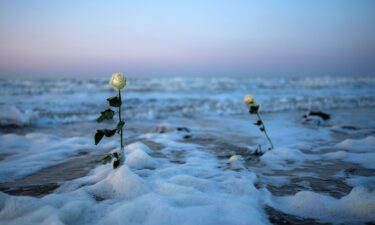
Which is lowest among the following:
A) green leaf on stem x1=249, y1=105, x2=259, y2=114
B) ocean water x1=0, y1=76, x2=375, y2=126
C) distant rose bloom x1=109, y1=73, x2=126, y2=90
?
ocean water x1=0, y1=76, x2=375, y2=126

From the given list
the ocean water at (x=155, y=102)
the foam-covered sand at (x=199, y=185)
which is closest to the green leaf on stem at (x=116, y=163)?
the foam-covered sand at (x=199, y=185)

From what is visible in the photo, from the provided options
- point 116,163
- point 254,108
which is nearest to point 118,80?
point 116,163

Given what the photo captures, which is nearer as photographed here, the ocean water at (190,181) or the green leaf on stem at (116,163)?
the ocean water at (190,181)

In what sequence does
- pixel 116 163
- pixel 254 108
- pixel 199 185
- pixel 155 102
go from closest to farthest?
pixel 199 185 → pixel 116 163 → pixel 254 108 → pixel 155 102

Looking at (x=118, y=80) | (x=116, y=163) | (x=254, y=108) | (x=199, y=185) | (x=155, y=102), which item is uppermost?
(x=118, y=80)

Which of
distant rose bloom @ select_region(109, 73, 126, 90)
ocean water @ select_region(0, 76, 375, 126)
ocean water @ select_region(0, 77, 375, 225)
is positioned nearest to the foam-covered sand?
ocean water @ select_region(0, 77, 375, 225)

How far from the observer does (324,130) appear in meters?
6.25

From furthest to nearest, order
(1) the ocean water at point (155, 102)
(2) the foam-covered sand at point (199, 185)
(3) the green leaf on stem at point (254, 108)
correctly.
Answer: (1) the ocean water at point (155, 102) → (3) the green leaf on stem at point (254, 108) → (2) the foam-covered sand at point (199, 185)

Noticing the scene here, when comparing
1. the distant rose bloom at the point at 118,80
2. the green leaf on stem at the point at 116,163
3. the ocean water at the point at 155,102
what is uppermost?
the distant rose bloom at the point at 118,80

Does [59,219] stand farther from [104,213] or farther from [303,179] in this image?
[303,179]

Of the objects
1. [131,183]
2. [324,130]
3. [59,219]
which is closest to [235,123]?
[324,130]

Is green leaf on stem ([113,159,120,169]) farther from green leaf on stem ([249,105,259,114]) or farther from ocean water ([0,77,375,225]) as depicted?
green leaf on stem ([249,105,259,114])

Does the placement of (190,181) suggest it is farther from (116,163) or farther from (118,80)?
(118,80)

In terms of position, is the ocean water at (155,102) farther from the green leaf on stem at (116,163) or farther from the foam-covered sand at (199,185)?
the green leaf on stem at (116,163)
